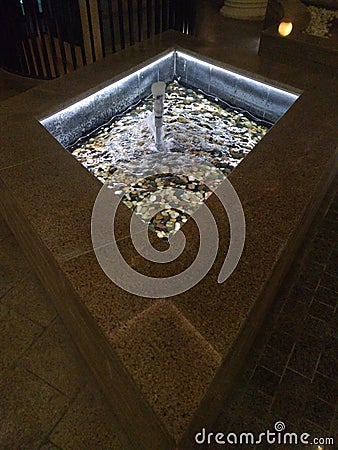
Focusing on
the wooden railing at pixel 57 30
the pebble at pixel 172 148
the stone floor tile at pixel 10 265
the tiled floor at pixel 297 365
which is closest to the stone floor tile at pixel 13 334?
the stone floor tile at pixel 10 265

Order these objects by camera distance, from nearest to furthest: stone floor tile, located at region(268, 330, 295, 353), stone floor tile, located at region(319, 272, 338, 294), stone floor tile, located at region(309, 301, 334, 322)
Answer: stone floor tile, located at region(268, 330, 295, 353)
stone floor tile, located at region(309, 301, 334, 322)
stone floor tile, located at region(319, 272, 338, 294)

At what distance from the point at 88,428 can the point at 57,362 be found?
29cm

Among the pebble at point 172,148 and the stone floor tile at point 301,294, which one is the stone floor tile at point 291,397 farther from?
the pebble at point 172,148

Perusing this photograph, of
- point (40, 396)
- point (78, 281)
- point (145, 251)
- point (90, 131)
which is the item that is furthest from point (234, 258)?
point (90, 131)

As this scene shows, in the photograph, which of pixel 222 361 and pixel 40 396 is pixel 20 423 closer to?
pixel 40 396

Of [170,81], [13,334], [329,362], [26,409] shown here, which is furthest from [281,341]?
[170,81]

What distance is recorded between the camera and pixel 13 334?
1471 millimetres

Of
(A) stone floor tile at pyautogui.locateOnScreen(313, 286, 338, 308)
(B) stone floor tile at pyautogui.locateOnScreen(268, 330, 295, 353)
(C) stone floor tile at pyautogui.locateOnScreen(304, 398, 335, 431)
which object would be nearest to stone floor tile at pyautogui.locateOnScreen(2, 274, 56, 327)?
(B) stone floor tile at pyautogui.locateOnScreen(268, 330, 295, 353)

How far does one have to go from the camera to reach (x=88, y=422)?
1256 mm

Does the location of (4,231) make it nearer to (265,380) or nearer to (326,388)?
(265,380)

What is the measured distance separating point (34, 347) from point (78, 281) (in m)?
0.52

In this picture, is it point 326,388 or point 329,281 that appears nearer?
point 326,388

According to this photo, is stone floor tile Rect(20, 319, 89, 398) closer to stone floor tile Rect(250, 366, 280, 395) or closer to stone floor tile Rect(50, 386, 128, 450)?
stone floor tile Rect(50, 386, 128, 450)

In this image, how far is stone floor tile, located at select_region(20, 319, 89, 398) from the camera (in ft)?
4.43
